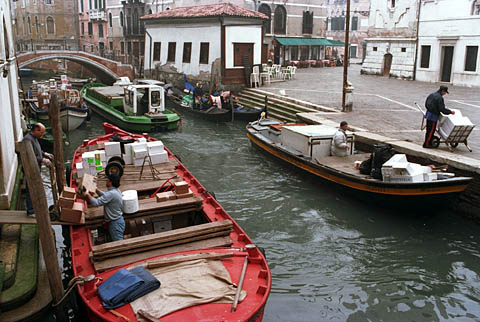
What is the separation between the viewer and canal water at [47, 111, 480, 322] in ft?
19.3

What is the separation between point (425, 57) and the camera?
23.1 meters

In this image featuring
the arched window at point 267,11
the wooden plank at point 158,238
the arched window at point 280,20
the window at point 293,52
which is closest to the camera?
the wooden plank at point 158,238

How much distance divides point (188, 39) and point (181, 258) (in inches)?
797

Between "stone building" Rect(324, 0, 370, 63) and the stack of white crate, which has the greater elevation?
"stone building" Rect(324, 0, 370, 63)

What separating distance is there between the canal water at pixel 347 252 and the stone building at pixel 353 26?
38.4 m

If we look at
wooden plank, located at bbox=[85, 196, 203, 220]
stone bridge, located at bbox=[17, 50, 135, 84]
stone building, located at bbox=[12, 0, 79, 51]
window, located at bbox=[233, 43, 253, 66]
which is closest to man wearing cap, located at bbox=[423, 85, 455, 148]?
wooden plank, located at bbox=[85, 196, 203, 220]

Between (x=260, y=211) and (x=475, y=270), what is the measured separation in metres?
3.85

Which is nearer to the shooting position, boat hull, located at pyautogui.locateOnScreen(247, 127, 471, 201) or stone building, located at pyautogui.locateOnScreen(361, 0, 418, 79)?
boat hull, located at pyautogui.locateOnScreen(247, 127, 471, 201)

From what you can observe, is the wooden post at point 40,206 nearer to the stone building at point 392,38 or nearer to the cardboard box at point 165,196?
the cardboard box at point 165,196

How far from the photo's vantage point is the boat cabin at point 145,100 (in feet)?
53.5

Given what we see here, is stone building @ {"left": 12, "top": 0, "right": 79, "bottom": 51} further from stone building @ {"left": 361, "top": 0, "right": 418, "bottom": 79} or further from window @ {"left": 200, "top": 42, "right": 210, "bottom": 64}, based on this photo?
stone building @ {"left": 361, "top": 0, "right": 418, "bottom": 79}

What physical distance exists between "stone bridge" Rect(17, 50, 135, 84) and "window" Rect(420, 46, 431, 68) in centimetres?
1749

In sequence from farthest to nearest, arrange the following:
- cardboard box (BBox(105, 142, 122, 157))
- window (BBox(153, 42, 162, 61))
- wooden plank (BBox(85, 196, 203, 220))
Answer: window (BBox(153, 42, 162, 61)) → cardboard box (BBox(105, 142, 122, 157)) → wooden plank (BBox(85, 196, 203, 220))

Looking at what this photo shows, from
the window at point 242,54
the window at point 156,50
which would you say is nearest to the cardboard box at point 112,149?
the window at point 242,54
